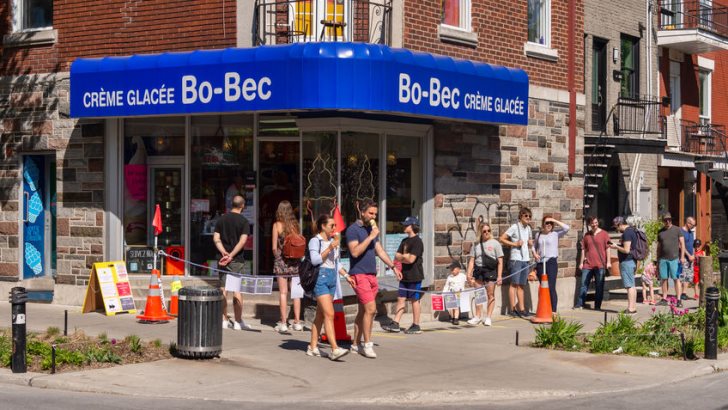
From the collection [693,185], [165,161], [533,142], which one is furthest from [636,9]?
[165,161]

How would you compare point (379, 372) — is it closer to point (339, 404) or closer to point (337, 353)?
point (337, 353)

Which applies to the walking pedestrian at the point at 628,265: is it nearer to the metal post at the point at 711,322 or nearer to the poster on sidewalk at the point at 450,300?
the poster on sidewalk at the point at 450,300

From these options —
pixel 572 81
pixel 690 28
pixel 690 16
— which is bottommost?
pixel 572 81

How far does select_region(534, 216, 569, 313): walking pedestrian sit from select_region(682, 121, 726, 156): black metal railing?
11.8 metres

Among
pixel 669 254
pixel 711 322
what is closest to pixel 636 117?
pixel 669 254

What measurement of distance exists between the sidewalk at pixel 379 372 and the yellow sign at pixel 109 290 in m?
1.06

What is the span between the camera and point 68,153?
1784 cm

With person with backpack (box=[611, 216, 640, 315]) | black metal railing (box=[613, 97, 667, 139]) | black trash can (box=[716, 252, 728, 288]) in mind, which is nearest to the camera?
person with backpack (box=[611, 216, 640, 315])

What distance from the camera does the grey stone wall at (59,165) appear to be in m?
17.6

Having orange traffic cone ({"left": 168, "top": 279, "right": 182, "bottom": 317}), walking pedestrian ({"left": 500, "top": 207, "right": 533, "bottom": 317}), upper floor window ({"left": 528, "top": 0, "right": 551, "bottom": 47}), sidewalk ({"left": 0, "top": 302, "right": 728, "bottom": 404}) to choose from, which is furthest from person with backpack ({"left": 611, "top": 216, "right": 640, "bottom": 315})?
orange traffic cone ({"left": 168, "top": 279, "right": 182, "bottom": 317})

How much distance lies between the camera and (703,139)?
30141mm

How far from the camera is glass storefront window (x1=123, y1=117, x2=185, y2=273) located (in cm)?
1731

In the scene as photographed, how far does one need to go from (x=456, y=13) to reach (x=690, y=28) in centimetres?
1311

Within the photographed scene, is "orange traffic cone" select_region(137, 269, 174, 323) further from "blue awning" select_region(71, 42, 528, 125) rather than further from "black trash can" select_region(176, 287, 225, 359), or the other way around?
"black trash can" select_region(176, 287, 225, 359)
